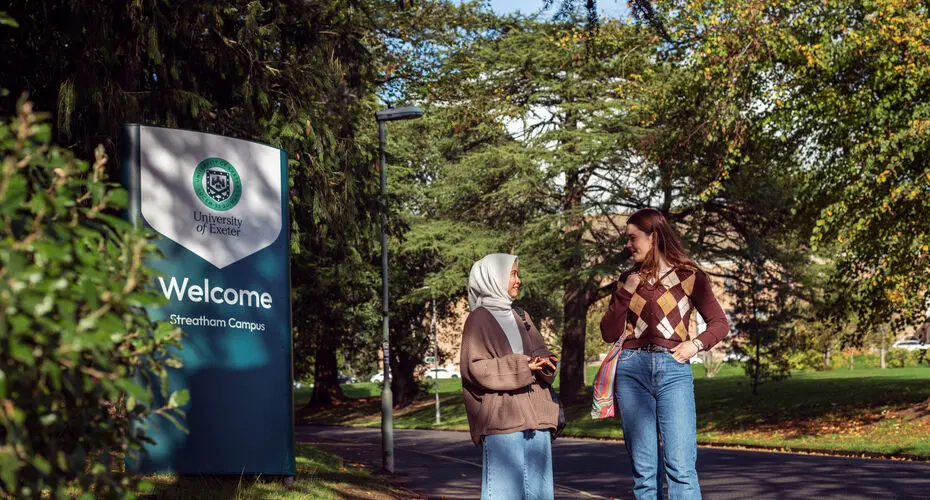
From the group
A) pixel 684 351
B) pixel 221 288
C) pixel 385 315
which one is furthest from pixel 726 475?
pixel 684 351

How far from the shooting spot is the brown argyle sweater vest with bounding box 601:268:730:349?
5547mm

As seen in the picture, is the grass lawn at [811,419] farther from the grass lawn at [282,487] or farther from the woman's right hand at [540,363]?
the woman's right hand at [540,363]

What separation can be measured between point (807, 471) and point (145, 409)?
11.4m

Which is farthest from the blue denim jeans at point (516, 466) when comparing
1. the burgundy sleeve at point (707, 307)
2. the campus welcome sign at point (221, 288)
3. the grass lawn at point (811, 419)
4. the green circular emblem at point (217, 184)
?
the grass lawn at point (811, 419)

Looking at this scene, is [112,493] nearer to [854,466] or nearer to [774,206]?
[854,466]

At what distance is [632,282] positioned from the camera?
18.8 ft

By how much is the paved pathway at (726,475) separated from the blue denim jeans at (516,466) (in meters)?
5.33

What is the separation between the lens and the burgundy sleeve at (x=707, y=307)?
5625 mm

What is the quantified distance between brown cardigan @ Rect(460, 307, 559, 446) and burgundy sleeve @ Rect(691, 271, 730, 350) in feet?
2.80

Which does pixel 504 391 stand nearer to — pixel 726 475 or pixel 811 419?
pixel 726 475

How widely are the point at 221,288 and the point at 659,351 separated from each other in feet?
16.5

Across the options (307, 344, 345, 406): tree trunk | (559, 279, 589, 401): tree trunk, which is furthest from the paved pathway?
(307, 344, 345, 406): tree trunk

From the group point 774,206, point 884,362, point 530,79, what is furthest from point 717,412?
point 884,362

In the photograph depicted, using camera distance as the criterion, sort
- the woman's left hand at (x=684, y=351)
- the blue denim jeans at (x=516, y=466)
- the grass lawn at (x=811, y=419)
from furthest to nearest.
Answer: the grass lawn at (x=811, y=419) < the blue denim jeans at (x=516, y=466) < the woman's left hand at (x=684, y=351)
